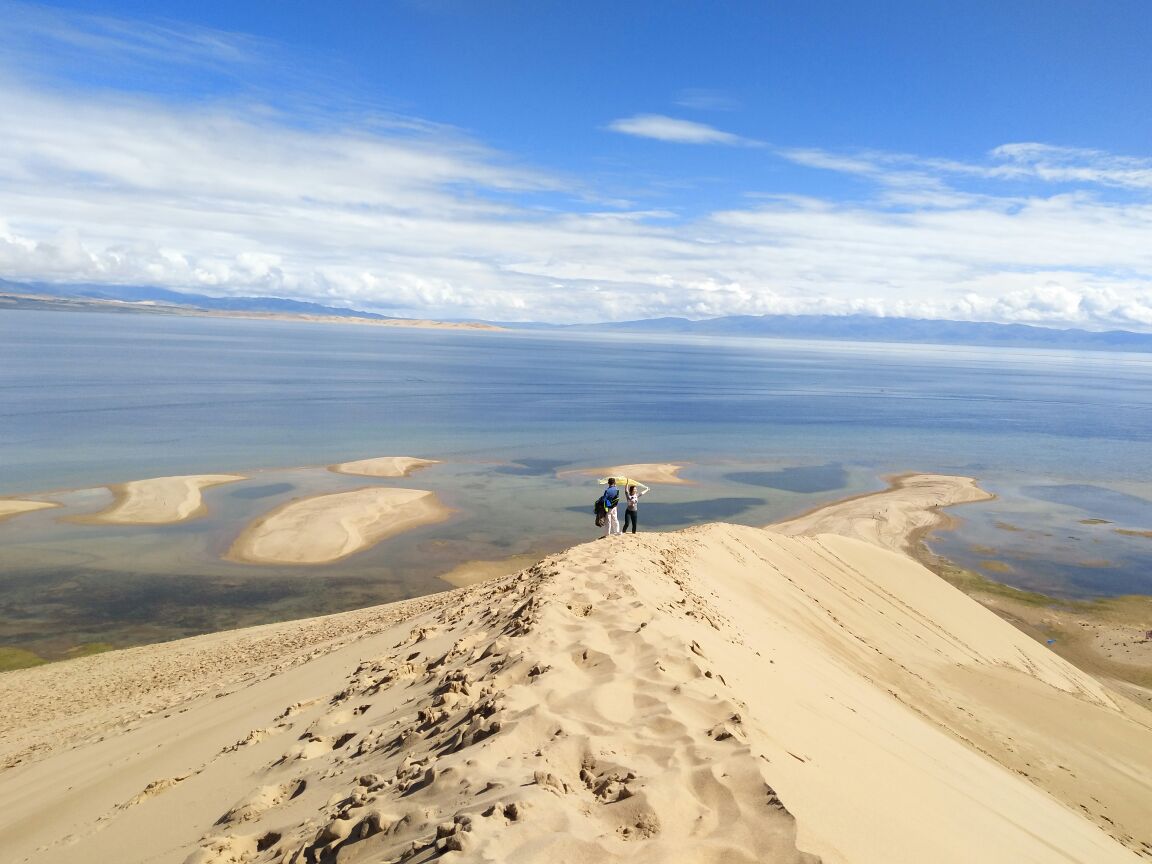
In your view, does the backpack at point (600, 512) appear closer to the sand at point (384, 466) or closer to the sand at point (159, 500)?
the sand at point (159, 500)

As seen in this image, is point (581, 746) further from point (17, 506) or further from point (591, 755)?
point (17, 506)

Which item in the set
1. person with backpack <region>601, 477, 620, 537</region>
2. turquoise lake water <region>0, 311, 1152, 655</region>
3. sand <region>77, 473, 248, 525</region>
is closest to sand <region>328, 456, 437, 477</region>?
turquoise lake water <region>0, 311, 1152, 655</region>

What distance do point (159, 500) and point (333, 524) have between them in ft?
32.3

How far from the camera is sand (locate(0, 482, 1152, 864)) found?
197 inches

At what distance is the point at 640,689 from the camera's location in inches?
286

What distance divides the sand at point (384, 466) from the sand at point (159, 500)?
20.2 ft

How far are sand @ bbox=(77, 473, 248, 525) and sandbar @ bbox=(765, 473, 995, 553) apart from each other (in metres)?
27.7

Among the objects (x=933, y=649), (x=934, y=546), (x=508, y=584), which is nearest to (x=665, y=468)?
(x=934, y=546)

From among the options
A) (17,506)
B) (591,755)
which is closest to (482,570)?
(17,506)

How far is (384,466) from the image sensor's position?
46.1 meters

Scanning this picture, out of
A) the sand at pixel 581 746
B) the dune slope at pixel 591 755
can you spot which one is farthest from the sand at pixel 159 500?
the dune slope at pixel 591 755

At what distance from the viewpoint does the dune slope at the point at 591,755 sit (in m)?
4.98

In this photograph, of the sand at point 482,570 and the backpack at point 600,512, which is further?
the sand at point 482,570

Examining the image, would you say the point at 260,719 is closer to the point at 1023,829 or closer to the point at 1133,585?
the point at 1023,829
